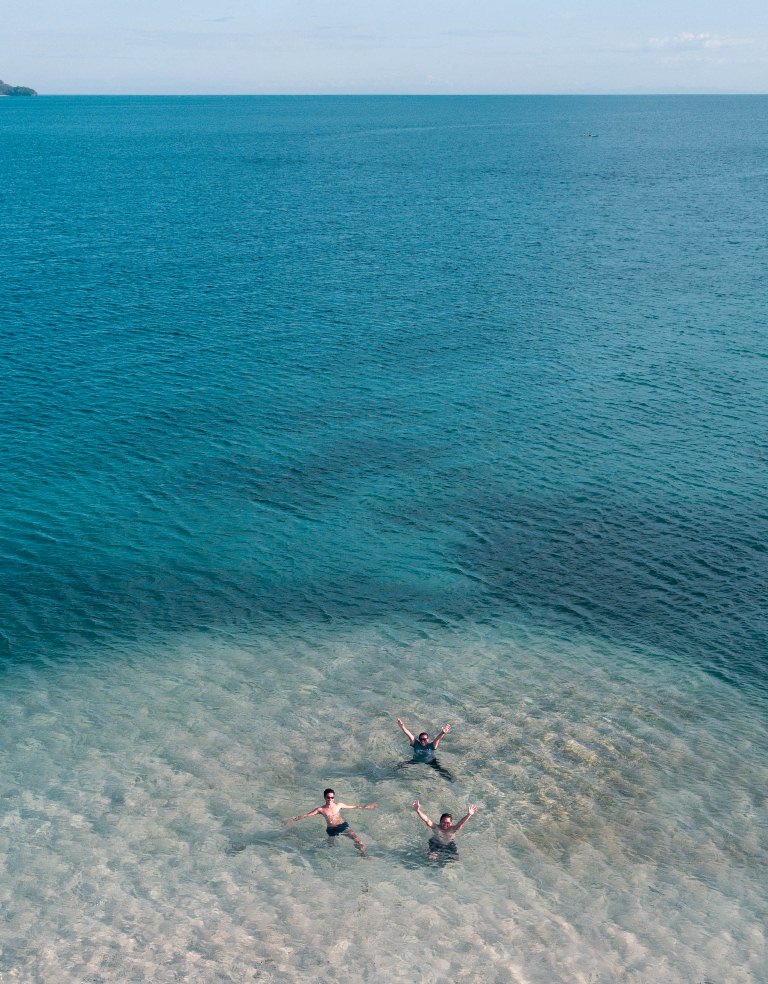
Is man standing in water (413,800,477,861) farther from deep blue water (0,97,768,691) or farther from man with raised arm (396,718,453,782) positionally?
deep blue water (0,97,768,691)

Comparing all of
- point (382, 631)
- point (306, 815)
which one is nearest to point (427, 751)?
point (306, 815)

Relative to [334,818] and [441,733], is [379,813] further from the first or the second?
[441,733]

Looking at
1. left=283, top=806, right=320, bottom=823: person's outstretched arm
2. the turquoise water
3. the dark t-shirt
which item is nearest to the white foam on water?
the turquoise water

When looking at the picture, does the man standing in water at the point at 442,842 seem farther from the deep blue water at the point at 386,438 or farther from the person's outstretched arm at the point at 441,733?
the deep blue water at the point at 386,438

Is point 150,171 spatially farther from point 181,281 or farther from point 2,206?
point 181,281

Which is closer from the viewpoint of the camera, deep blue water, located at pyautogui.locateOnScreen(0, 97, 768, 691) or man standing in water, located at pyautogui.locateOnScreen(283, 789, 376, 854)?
man standing in water, located at pyautogui.locateOnScreen(283, 789, 376, 854)

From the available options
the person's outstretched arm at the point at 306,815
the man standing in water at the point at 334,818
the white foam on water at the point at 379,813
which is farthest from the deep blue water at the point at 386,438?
the man standing in water at the point at 334,818
